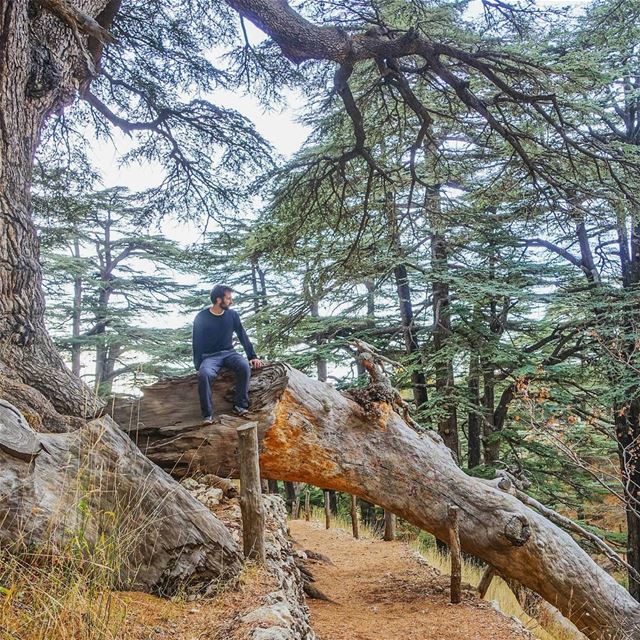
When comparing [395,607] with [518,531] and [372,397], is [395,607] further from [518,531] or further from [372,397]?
[372,397]

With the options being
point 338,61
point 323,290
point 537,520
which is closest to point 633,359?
point 537,520

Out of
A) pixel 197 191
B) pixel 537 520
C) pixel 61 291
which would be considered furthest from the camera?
pixel 61 291

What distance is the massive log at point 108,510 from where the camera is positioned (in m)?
2.39

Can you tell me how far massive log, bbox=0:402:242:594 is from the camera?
239cm

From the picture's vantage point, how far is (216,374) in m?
4.73

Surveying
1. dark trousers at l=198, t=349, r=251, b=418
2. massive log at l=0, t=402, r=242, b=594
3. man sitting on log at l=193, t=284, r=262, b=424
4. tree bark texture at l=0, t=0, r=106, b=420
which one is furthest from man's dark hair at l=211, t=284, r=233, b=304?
massive log at l=0, t=402, r=242, b=594

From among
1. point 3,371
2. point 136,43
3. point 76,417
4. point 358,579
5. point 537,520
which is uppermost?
point 136,43

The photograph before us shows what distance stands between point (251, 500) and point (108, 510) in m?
1.10

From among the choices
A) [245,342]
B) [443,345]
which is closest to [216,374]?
[245,342]

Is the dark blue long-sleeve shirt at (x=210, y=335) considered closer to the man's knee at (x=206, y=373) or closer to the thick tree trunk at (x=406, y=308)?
the man's knee at (x=206, y=373)

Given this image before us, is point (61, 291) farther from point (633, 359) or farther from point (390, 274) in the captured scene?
point (633, 359)

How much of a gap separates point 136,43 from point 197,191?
2147 mm

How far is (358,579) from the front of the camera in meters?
6.94

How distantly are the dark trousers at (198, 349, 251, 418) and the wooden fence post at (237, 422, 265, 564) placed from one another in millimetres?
933
